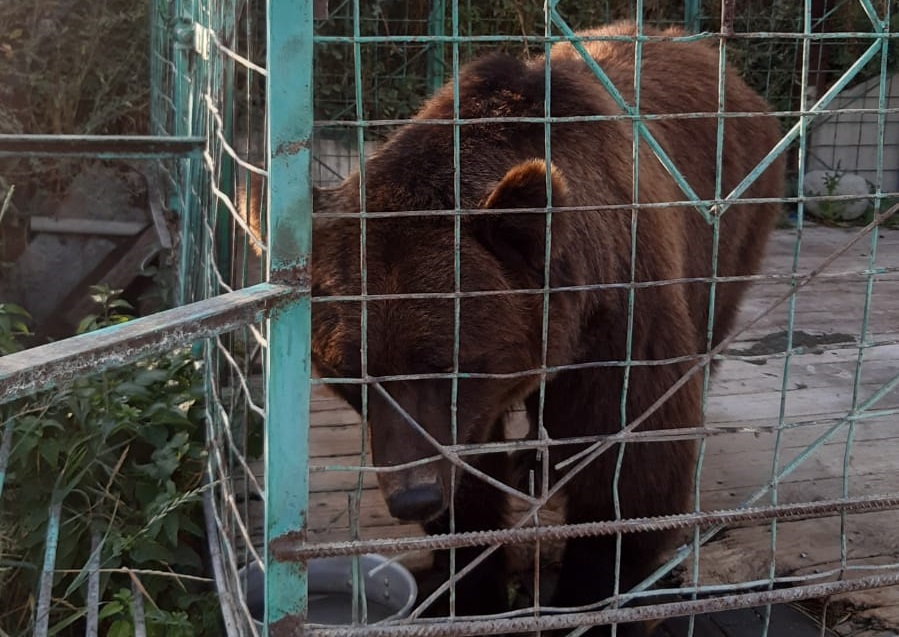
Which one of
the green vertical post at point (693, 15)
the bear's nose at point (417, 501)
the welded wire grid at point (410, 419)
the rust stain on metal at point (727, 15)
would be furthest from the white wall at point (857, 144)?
the bear's nose at point (417, 501)

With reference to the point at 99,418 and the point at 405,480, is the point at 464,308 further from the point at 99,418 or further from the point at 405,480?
the point at 99,418

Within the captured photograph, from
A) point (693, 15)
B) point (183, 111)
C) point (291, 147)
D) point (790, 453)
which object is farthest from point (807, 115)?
point (693, 15)

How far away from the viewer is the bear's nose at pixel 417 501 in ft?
7.07

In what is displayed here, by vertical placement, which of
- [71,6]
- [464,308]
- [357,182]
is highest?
[71,6]

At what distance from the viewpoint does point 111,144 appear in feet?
11.9

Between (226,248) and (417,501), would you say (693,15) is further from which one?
(417,501)

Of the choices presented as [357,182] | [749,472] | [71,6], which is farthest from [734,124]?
[71,6]

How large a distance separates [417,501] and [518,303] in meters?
0.56

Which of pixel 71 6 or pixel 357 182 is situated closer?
pixel 357 182

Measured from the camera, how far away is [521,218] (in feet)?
7.27

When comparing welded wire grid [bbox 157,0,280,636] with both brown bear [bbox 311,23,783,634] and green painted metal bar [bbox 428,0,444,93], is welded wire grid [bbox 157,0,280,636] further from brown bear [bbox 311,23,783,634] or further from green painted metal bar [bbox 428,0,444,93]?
green painted metal bar [bbox 428,0,444,93]

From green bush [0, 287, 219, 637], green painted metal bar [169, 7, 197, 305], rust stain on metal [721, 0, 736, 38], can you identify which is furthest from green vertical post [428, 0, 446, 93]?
rust stain on metal [721, 0, 736, 38]

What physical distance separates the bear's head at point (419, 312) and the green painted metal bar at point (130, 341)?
21.0 inches

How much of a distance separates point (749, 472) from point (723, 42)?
216cm
